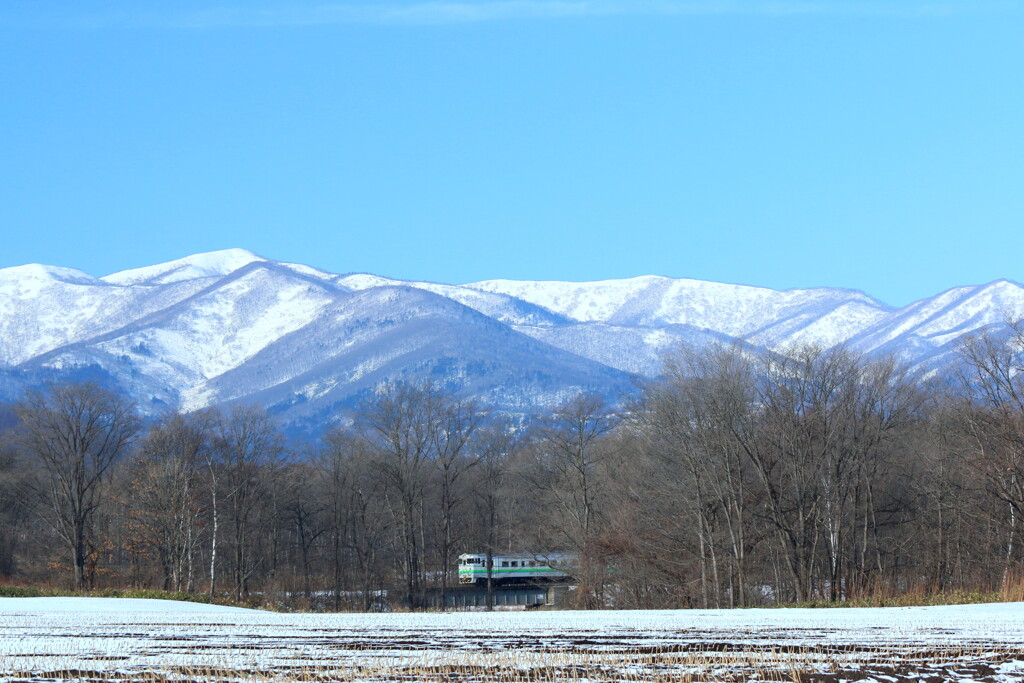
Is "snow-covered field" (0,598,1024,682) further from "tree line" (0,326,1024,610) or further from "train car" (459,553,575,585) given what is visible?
"train car" (459,553,575,585)

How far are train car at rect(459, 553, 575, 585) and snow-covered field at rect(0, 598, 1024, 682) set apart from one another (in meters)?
60.1

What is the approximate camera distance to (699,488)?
161ft

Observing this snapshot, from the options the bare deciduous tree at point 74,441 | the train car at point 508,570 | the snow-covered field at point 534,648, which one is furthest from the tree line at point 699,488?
the snow-covered field at point 534,648

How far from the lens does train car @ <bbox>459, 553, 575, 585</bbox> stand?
87.9 meters

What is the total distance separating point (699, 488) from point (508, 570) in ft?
144

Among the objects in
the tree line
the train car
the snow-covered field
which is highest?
the tree line

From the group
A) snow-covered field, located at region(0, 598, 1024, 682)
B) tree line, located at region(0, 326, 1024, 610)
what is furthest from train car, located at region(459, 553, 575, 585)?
snow-covered field, located at region(0, 598, 1024, 682)

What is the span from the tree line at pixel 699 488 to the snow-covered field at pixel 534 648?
15843 mm

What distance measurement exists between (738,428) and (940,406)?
792 inches

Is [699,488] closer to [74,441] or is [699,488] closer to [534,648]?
[534,648]

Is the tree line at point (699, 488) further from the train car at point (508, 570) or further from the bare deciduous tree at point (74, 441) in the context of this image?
the train car at point (508, 570)

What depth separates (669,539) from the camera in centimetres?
5188

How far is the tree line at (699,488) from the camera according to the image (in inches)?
1884

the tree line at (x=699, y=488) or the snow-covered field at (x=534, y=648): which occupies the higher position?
the tree line at (x=699, y=488)
